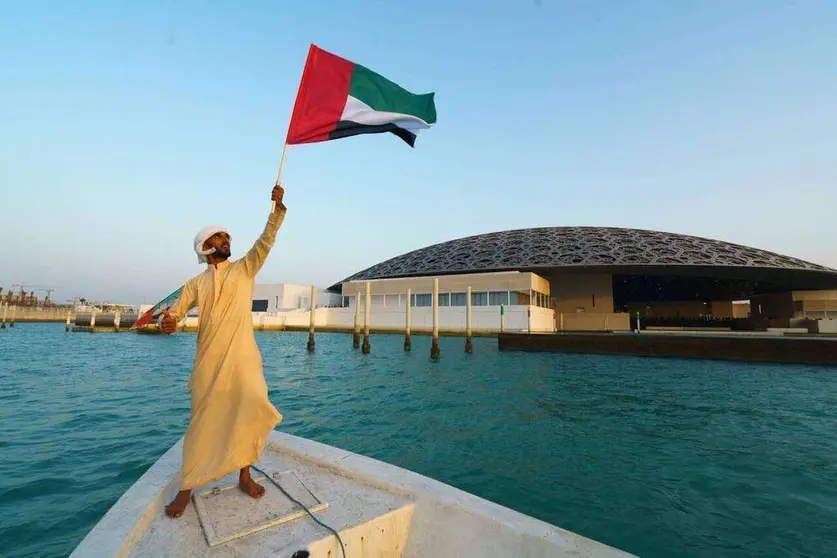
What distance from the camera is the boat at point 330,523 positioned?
2.04 meters

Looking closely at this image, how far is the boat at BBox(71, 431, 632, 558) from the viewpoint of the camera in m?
2.04

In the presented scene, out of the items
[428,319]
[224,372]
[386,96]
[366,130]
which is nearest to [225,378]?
[224,372]

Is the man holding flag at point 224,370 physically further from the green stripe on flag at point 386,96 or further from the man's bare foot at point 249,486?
the green stripe on flag at point 386,96

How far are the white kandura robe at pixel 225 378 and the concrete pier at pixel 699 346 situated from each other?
22396mm

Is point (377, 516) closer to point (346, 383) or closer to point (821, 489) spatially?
point (821, 489)

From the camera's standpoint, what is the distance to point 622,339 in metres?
21.6

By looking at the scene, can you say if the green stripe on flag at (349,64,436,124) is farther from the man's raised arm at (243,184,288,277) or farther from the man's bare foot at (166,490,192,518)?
the man's bare foot at (166,490,192,518)

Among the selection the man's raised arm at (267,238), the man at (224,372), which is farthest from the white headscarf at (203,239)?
the man's raised arm at (267,238)

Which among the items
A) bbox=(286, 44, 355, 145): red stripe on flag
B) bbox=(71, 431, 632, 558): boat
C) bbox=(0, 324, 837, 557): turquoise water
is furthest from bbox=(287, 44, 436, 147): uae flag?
bbox=(0, 324, 837, 557): turquoise water

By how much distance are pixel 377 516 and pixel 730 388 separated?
44.7 ft

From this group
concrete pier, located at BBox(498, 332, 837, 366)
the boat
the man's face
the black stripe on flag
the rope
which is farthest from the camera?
concrete pier, located at BBox(498, 332, 837, 366)

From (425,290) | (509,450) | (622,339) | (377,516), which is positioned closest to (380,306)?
(425,290)

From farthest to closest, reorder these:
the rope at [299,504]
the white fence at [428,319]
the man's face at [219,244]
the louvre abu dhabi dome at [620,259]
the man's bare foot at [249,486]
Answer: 1. the louvre abu dhabi dome at [620,259]
2. the white fence at [428,319]
3. the man's face at [219,244]
4. the man's bare foot at [249,486]
5. the rope at [299,504]

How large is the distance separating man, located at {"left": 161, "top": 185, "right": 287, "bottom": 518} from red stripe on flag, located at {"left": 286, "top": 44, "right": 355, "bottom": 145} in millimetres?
942
